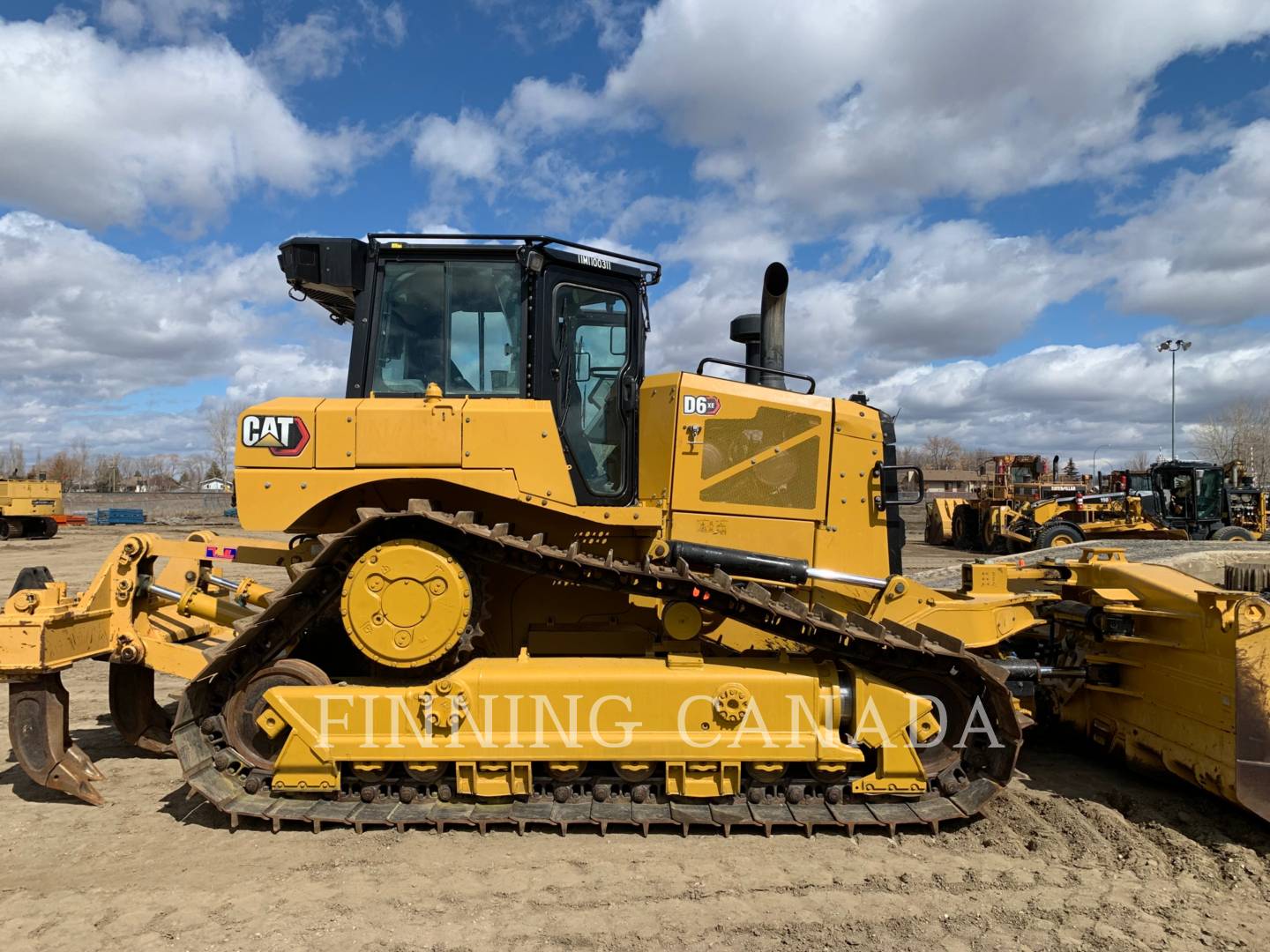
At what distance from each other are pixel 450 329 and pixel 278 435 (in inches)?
48.3

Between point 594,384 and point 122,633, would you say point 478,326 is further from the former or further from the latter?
point 122,633

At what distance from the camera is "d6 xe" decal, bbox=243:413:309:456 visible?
471cm

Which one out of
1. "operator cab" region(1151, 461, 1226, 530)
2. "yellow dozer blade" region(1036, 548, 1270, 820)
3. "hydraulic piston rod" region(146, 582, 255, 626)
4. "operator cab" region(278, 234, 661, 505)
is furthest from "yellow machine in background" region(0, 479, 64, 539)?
"operator cab" region(1151, 461, 1226, 530)

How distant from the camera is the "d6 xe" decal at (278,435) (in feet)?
15.4

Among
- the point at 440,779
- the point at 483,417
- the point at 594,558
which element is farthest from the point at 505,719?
the point at 483,417

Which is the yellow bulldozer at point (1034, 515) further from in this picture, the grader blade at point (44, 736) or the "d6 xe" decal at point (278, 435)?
the grader blade at point (44, 736)

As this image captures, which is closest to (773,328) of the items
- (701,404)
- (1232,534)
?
(701,404)

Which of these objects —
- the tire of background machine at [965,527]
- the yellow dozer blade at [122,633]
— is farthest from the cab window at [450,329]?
the tire of background machine at [965,527]

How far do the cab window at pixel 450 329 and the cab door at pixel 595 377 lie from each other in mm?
275

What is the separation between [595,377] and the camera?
5.31m

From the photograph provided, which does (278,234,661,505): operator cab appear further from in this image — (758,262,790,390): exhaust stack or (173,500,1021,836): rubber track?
(758,262,790,390): exhaust stack

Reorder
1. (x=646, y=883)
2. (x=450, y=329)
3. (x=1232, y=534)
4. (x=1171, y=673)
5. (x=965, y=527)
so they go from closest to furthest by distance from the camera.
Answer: (x=646, y=883), (x=1171, y=673), (x=450, y=329), (x=1232, y=534), (x=965, y=527)

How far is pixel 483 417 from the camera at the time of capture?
4.70 metres

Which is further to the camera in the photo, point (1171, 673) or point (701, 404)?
point (701, 404)
